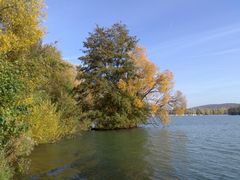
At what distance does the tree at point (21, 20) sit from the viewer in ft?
48.4

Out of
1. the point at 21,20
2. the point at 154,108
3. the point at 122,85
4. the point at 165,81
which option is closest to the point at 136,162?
the point at 21,20

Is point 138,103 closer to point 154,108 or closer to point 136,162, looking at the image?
point 154,108

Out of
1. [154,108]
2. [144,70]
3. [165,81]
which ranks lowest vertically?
[154,108]

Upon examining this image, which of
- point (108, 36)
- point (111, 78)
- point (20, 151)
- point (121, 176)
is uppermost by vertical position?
point (108, 36)

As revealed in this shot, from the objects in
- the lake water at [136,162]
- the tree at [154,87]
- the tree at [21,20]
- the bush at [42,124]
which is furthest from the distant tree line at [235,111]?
the tree at [21,20]

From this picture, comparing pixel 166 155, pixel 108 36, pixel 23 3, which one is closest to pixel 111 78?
pixel 108 36

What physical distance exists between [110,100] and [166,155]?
24.3 metres

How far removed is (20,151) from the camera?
1377cm

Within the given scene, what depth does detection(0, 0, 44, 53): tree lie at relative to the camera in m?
14.7

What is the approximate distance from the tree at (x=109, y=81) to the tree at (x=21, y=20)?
1040 inches

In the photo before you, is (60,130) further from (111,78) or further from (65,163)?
(111,78)

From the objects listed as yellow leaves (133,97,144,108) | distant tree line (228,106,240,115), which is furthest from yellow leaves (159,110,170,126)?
distant tree line (228,106,240,115)

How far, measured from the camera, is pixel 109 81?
43.9 m

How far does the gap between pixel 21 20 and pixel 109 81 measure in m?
29.0
